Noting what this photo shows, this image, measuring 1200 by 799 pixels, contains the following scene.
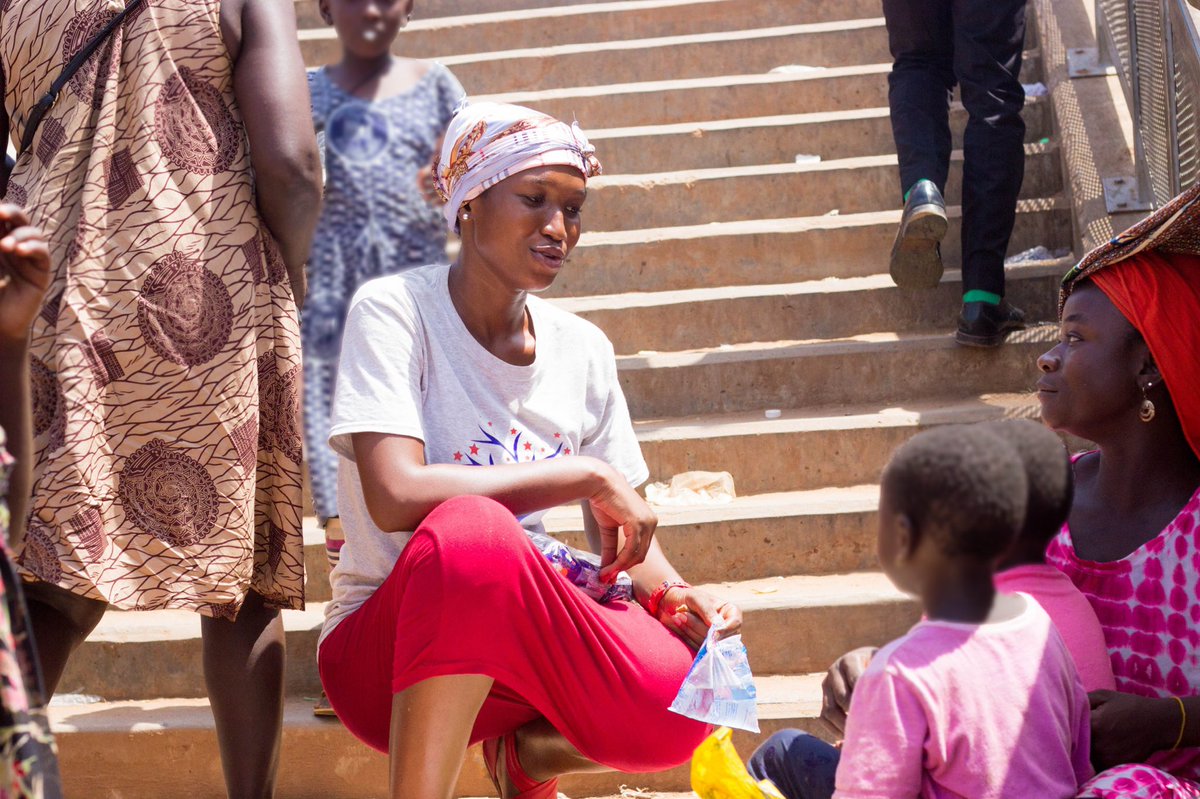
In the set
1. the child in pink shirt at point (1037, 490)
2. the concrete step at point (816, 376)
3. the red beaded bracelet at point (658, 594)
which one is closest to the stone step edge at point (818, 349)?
the concrete step at point (816, 376)

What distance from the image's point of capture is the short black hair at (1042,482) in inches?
49.3

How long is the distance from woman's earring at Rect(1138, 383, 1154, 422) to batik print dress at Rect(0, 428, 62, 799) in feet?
5.79

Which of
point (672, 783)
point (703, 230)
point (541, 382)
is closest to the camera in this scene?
point (541, 382)

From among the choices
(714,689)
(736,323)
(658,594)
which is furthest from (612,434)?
(736,323)

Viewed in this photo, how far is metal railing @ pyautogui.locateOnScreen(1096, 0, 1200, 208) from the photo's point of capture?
164 inches

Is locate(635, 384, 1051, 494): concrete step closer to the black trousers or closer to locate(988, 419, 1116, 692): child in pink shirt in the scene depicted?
the black trousers

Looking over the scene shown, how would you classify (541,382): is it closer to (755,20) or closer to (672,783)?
(672,783)

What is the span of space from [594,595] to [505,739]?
0.36 metres

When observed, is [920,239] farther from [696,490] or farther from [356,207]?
[356,207]

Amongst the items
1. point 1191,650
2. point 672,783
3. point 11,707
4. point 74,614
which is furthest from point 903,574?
point 672,783

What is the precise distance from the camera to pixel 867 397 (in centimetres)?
455

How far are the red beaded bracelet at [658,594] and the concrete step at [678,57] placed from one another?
14.4 feet

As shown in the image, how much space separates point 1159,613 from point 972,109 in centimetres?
268

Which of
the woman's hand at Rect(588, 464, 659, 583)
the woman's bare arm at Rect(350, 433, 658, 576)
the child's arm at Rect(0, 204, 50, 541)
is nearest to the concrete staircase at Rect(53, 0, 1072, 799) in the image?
the woman's hand at Rect(588, 464, 659, 583)
